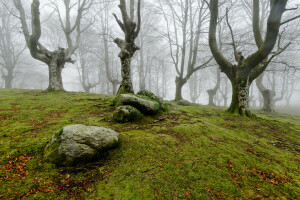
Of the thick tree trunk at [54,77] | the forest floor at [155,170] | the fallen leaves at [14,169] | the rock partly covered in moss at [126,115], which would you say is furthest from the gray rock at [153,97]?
the thick tree trunk at [54,77]

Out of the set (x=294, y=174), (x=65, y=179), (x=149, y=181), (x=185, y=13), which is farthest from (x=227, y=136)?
(x=185, y=13)

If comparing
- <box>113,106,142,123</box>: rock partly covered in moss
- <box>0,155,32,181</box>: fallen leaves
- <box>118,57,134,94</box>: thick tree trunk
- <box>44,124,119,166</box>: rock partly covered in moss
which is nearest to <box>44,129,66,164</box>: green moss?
<box>44,124,119,166</box>: rock partly covered in moss

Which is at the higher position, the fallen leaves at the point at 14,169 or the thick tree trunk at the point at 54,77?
the thick tree trunk at the point at 54,77

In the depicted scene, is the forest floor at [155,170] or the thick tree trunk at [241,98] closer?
the forest floor at [155,170]

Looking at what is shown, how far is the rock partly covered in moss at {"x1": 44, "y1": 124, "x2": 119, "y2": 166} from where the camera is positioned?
1749mm

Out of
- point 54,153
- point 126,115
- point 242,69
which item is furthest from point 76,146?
point 242,69

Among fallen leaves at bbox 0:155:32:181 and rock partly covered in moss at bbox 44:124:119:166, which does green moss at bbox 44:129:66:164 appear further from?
fallen leaves at bbox 0:155:32:181

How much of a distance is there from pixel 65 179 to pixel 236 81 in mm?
6621

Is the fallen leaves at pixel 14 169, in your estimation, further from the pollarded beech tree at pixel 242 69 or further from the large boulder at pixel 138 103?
the pollarded beech tree at pixel 242 69

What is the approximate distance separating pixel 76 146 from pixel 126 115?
5.80ft

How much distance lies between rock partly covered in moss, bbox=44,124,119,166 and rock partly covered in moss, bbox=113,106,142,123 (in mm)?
1362

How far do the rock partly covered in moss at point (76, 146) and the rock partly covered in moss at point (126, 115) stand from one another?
4.47 feet

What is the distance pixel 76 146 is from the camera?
5.88 feet

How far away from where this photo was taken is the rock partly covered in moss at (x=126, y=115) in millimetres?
3482
